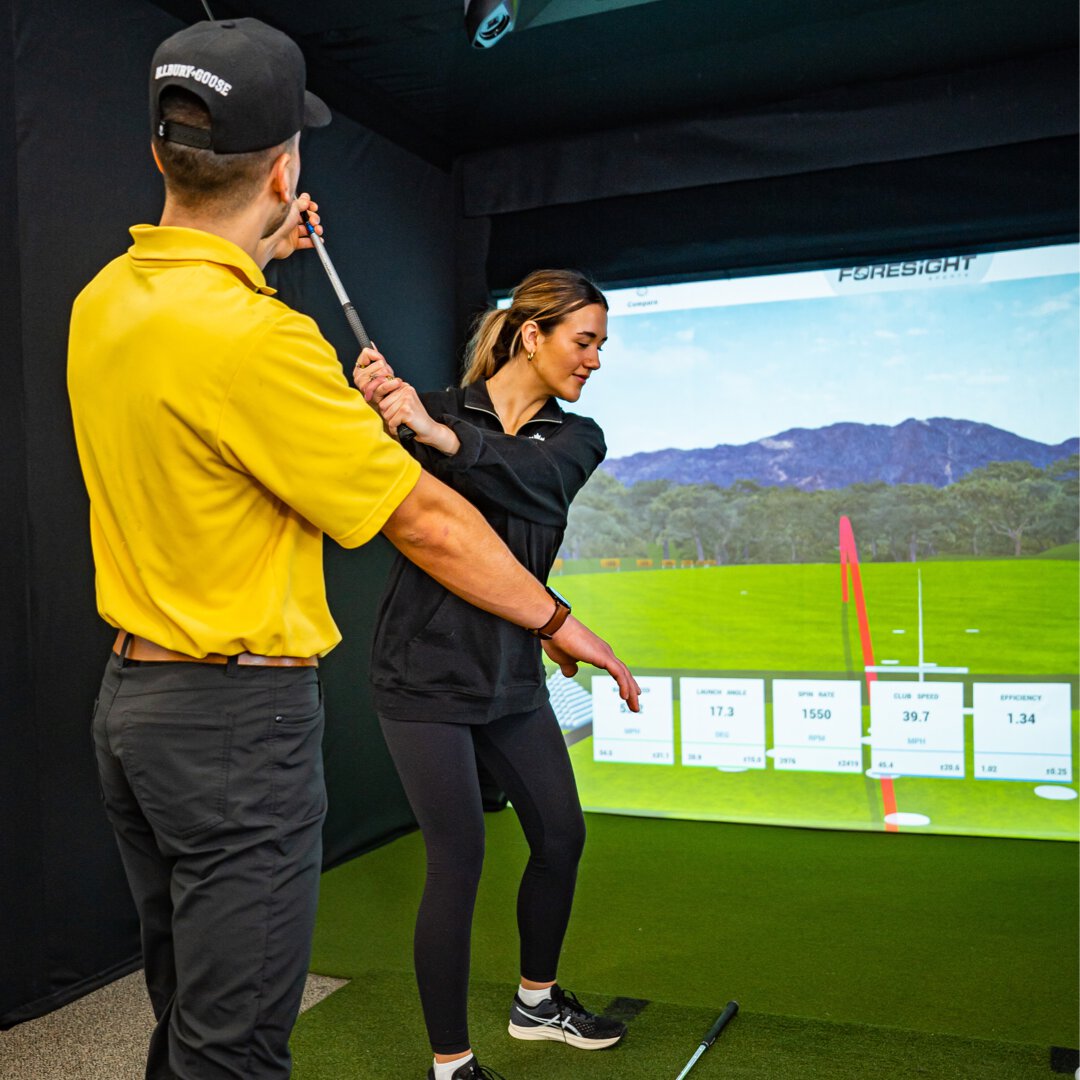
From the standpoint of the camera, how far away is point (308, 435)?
3.14ft

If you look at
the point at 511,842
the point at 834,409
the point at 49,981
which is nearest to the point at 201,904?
the point at 49,981

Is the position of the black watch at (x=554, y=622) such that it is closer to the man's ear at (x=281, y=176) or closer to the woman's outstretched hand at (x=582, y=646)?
the woman's outstretched hand at (x=582, y=646)

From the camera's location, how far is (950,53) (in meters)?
3.47

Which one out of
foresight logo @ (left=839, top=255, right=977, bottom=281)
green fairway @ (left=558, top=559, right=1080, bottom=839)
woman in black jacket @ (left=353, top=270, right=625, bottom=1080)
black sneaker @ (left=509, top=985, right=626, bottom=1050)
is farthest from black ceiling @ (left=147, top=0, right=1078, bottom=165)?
black sneaker @ (left=509, top=985, right=626, bottom=1050)

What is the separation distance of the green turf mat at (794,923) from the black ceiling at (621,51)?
8.26 ft

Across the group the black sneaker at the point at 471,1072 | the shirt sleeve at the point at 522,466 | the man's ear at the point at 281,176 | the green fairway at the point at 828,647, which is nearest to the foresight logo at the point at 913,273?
the green fairway at the point at 828,647

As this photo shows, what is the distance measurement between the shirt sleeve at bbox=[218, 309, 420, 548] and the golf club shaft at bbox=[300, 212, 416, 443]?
0.37 meters

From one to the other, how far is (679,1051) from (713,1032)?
8 centimetres

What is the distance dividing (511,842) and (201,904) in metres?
2.90

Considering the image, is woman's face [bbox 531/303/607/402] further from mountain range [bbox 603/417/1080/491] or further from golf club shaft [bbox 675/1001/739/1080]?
mountain range [bbox 603/417/1080/491]

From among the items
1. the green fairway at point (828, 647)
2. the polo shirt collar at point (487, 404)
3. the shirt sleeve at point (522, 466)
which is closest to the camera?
the shirt sleeve at point (522, 466)

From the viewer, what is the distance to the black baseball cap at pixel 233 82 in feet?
3.13

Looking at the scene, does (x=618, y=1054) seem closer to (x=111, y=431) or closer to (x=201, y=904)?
(x=201, y=904)

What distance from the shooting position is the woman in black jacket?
1758mm
